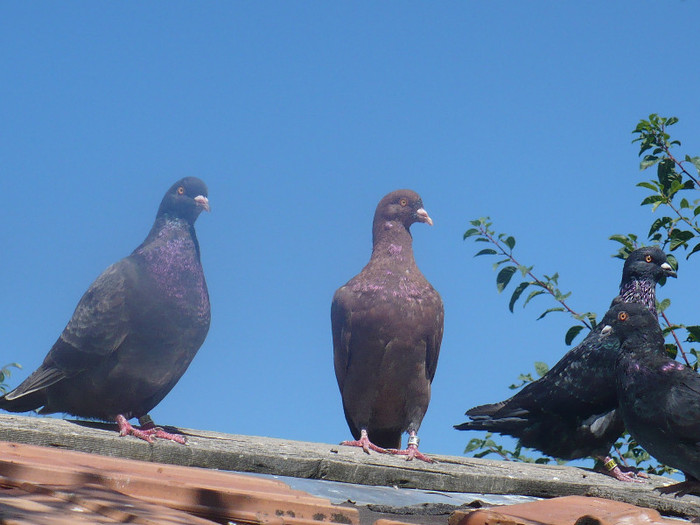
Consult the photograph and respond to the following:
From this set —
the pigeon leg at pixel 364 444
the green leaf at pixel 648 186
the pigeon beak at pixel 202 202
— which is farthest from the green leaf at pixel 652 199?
the pigeon beak at pixel 202 202

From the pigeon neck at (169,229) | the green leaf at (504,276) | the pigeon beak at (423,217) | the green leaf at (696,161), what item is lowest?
the pigeon neck at (169,229)

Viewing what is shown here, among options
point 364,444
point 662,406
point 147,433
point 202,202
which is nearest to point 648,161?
point 662,406

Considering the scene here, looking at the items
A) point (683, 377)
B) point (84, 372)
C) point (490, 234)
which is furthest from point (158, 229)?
point (683, 377)

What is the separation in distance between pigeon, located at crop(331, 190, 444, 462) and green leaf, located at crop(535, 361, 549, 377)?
123 centimetres

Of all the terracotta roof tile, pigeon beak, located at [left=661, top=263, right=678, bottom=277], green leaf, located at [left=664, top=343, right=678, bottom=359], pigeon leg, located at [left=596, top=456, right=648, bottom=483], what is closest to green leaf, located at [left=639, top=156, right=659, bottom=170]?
pigeon beak, located at [left=661, top=263, right=678, bottom=277]

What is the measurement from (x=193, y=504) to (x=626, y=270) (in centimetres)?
486

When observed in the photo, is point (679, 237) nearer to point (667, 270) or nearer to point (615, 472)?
point (667, 270)

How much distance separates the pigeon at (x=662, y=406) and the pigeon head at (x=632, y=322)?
0.42 ft

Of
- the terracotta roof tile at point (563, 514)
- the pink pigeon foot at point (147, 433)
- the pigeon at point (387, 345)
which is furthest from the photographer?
the pigeon at point (387, 345)

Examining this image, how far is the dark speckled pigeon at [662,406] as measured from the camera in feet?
11.9

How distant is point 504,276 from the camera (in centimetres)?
612

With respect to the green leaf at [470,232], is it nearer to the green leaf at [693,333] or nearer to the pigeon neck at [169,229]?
the green leaf at [693,333]

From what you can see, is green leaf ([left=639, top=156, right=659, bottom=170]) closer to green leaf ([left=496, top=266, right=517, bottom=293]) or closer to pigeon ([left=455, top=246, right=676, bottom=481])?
pigeon ([left=455, top=246, right=676, bottom=481])

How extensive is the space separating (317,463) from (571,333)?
10.4 ft
